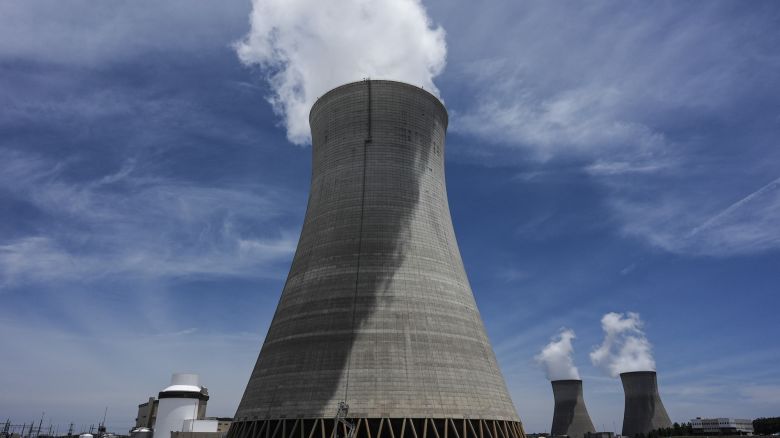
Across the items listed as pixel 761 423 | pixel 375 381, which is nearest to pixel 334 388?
pixel 375 381

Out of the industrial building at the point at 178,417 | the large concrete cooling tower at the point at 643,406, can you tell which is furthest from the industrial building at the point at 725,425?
the industrial building at the point at 178,417

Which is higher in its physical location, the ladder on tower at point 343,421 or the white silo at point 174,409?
the white silo at point 174,409

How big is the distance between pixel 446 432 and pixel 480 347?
4.49m

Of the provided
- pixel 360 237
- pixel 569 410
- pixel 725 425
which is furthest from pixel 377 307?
pixel 725 425

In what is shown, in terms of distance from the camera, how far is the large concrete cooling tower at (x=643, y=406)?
54594 millimetres

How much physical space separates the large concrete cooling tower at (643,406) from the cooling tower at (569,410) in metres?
4.18

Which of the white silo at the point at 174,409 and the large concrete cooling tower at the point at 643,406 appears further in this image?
the large concrete cooling tower at the point at 643,406

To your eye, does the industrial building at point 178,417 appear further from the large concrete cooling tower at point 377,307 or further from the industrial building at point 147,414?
the large concrete cooling tower at point 377,307

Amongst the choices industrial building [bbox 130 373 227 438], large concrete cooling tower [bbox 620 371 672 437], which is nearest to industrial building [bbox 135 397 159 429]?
industrial building [bbox 130 373 227 438]

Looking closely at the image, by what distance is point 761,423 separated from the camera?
243 ft

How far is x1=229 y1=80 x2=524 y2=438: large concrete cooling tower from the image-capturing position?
18.9 meters

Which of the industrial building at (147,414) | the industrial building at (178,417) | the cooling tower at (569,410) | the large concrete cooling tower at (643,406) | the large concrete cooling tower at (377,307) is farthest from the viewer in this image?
the cooling tower at (569,410)

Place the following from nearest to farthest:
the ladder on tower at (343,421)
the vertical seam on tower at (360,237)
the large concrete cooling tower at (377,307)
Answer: the ladder on tower at (343,421)
the large concrete cooling tower at (377,307)
the vertical seam on tower at (360,237)

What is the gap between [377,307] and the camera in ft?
68.1
